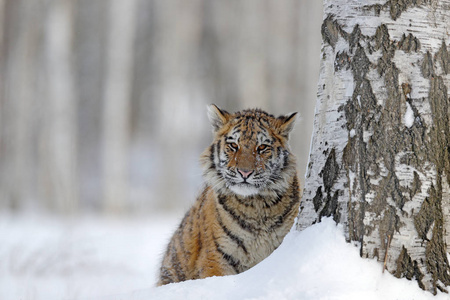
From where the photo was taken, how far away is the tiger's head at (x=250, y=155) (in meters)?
4.95

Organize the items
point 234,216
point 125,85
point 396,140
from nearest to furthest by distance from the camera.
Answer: point 396,140, point 234,216, point 125,85

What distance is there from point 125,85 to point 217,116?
1377 cm

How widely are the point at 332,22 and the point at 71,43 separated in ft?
55.1

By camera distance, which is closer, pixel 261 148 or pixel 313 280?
pixel 313 280

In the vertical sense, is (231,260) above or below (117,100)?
below

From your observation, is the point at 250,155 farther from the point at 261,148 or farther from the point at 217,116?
the point at 217,116

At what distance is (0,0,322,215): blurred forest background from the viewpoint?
59.3 feet

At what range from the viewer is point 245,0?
20078 mm

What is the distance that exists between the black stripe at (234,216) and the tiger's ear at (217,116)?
71cm

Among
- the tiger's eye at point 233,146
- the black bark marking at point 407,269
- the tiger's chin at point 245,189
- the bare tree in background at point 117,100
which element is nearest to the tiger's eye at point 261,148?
A: the tiger's eye at point 233,146

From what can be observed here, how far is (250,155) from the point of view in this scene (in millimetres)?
4984

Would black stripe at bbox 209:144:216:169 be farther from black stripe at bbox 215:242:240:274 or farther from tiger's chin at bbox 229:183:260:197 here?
black stripe at bbox 215:242:240:274

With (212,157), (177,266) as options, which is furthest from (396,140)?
(177,266)

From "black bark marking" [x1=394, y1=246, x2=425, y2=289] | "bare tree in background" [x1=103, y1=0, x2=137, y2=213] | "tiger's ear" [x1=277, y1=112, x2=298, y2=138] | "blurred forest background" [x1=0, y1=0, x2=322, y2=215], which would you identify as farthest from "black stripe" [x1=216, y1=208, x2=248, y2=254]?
"bare tree in background" [x1=103, y1=0, x2=137, y2=213]
